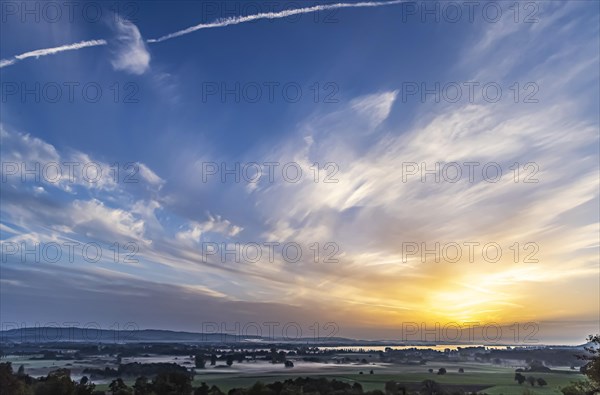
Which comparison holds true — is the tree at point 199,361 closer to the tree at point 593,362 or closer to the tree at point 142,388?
the tree at point 142,388

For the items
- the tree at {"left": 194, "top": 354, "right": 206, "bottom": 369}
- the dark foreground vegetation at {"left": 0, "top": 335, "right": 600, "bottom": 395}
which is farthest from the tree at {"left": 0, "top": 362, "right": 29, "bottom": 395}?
the tree at {"left": 194, "top": 354, "right": 206, "bottom": 369}

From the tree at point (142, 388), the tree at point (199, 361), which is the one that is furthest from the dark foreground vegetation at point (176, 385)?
the tree at point (199, 361)

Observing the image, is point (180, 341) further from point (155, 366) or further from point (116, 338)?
point (155, 366)

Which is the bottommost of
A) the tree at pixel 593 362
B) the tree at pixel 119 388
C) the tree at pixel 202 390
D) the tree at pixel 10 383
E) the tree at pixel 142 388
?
the tree at pixel 202 390

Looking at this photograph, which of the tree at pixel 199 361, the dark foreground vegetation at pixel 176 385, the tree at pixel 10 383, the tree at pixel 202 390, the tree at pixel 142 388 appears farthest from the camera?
the tree at pixel 199 361

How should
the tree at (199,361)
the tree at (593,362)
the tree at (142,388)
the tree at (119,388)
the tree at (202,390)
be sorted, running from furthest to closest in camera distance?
the tree at (199,361), the tree at (202,390), the tree at (142,388), the tree at (119,388), the tree at (593,362)

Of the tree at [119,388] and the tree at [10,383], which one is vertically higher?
the tree at [10,383]

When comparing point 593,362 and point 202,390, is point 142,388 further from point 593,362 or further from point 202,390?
point 593,362

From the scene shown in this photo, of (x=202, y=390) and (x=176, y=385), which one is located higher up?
(x=176, y=385)

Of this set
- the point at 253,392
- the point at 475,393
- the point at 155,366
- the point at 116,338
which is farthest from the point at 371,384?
the point at 116,338

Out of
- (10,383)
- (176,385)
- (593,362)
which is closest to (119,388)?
(176,385)

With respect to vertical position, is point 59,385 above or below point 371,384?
above
